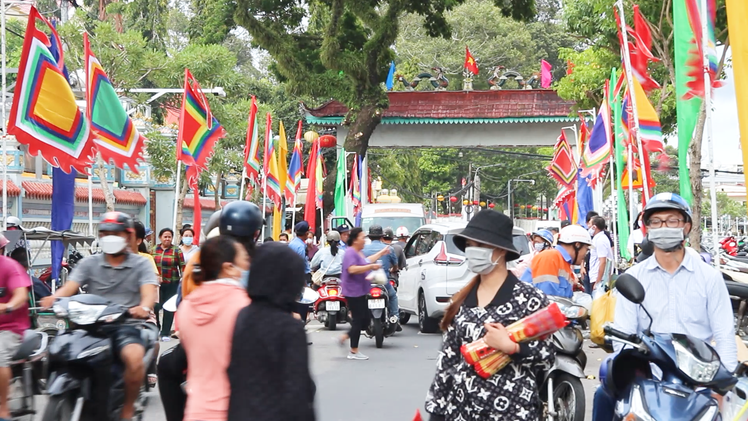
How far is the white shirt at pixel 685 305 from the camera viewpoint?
180 inches

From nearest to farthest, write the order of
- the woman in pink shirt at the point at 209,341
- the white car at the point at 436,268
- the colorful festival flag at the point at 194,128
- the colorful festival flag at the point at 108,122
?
the woman in pink shirt at the point at 209,341 < the colorful festival flag at the point at 108,122 < the white car at the point at 436,268 < the colorful festival flag at the point at 194,128

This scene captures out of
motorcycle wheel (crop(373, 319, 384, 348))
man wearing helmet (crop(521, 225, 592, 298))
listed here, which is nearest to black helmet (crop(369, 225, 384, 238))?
motorcycle wheel (crop(373, 319, 384, 348))

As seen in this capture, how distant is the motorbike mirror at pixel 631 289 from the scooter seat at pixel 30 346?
4308mm

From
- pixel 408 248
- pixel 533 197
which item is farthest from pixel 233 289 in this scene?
pixel 533 197

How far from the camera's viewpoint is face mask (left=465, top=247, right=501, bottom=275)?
4191 mm

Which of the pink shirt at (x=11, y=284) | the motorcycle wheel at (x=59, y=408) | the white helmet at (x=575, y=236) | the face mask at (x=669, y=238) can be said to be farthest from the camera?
the white helmet at (x=575, y=236)

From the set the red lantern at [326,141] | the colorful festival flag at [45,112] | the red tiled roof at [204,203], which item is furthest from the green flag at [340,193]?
the colorful festival flag at [45,112]

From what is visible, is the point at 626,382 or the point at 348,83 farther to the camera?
the point at 348,83

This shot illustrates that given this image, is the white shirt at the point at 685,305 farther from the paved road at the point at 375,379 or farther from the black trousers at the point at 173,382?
the paved road at the point at 375,379

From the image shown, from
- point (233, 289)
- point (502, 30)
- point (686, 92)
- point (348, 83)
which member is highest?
point (502, 30)

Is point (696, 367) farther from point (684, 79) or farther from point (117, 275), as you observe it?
point (684, 79)

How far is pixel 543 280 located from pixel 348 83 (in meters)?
18.6

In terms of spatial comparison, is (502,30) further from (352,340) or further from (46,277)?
(352,340)

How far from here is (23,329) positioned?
7055mm
